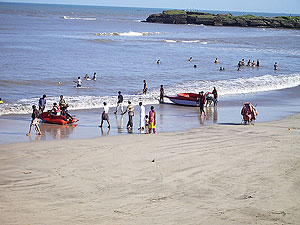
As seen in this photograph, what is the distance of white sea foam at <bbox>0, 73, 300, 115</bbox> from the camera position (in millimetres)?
24141

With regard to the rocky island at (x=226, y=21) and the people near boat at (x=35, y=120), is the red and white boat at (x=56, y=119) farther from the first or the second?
the rocky island at (x=226, y=21)

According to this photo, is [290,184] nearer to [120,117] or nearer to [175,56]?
[120,117]

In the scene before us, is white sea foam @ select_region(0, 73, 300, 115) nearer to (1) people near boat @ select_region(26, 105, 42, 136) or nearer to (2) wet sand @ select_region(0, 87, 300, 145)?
(2) wet sand @ select_region(0, 87, 300, 145)

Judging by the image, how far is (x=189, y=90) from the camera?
31.2m

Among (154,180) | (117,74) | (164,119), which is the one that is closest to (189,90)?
(117,74)

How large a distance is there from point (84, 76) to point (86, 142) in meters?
20.7

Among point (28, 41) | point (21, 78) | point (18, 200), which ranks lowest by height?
point (18, 200)

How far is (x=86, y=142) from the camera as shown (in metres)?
16.0

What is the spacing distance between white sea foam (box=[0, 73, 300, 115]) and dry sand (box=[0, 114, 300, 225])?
327 inches

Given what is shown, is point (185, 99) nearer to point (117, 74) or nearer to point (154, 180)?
point (117, 74)

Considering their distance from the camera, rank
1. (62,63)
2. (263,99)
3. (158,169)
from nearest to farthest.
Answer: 1. (158,169)
2. (263,99)
3. (62,63)

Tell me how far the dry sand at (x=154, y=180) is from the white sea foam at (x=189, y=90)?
829 centimetres

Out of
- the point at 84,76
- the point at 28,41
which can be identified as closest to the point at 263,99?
the point at 84,76

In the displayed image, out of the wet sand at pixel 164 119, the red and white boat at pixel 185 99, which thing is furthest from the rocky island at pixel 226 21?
the red and white boat at pixel 185 99
